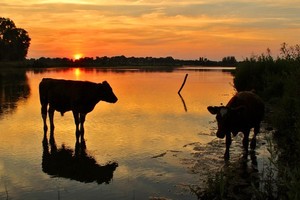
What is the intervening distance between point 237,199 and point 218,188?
0.38m

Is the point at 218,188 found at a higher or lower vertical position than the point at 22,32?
lower

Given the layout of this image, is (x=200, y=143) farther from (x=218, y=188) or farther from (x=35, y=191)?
(x=35, y=191)

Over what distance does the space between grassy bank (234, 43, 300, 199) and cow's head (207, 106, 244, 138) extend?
4.15 ft

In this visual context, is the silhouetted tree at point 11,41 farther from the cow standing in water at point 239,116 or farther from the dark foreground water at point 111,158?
the cow standing in water at point 239,116

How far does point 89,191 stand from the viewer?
7.49 m

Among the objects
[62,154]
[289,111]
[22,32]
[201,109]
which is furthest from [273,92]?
[22,32]

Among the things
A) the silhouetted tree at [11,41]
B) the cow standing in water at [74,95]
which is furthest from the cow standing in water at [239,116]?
the silhouetted tree at [11,41]

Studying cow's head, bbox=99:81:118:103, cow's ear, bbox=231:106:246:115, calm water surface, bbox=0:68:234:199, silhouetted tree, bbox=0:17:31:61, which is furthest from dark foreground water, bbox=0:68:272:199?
silhouetted tree, bbox=0:17:31:61

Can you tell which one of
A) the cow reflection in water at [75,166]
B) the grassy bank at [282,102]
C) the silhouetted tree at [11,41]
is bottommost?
the cow reflection in water at [75,166]

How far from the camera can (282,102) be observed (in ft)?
40.5

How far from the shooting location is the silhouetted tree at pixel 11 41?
108m

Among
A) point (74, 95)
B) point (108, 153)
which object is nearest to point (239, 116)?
point (108, 153)

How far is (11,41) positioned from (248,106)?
110 m

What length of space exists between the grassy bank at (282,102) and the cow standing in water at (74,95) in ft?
19.5
